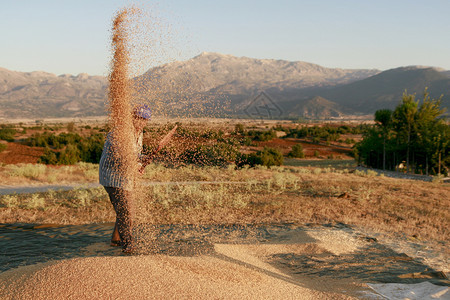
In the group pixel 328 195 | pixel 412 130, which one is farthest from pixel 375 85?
pixel 328 195

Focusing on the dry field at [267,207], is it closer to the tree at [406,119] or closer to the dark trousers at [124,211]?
the dark trousers at [124,211]

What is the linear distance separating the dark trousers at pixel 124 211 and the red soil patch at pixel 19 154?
17014 mm

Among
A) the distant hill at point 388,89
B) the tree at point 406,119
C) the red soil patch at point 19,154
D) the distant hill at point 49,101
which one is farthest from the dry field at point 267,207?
the distant hill at point 388,89

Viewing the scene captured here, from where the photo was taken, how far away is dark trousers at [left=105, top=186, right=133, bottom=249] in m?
4.99

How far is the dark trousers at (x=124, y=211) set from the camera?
16.4 feet

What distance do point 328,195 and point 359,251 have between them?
438cm

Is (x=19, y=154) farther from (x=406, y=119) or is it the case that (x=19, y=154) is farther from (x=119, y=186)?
(x=406, y=119)

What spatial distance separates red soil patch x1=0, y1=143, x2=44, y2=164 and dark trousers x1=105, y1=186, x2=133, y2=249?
17.0 meters

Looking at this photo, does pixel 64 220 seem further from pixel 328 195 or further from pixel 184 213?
pixel 328 195

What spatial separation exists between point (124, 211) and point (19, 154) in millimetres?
19420

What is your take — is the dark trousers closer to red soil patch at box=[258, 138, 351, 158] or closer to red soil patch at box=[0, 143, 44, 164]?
red soil patch at box=[0, 143, 44, 164]

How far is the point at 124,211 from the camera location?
5031 mm

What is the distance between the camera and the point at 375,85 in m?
156

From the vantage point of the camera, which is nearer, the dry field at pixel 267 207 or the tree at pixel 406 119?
the dry field at pixel 267 207
